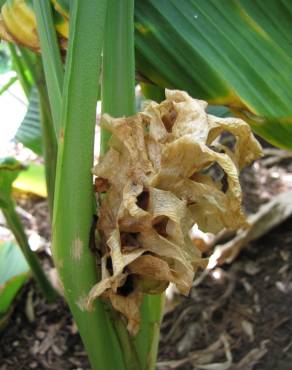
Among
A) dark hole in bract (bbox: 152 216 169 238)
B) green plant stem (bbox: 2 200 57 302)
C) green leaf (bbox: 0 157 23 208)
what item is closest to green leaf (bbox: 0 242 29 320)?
green plant stem (bbox: 2 200 57 302)

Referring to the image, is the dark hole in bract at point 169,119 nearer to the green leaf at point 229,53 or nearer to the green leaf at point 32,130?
the green leaf at point 229,53

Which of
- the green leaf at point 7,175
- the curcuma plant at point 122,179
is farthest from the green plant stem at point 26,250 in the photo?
the curcuma plant at point 122,179

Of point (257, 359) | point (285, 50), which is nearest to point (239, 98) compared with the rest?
point (285, 50)

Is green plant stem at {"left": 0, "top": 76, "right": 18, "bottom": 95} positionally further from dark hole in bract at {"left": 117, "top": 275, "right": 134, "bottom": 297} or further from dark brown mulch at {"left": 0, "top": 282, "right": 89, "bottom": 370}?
dark hole in bract at {"left": 117, "top": 275, "right": 134, "bottom": 297}

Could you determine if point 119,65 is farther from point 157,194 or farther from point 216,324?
point 216,324

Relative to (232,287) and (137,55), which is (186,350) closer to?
(232,287)
